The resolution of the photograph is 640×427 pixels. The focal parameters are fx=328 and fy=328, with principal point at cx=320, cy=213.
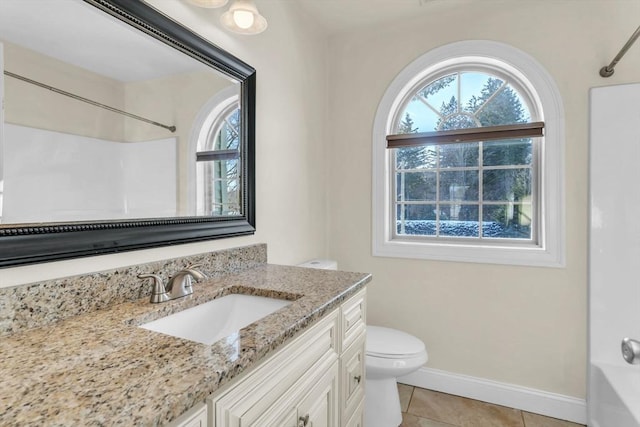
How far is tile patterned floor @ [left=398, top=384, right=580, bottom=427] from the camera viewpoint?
180 centimetres

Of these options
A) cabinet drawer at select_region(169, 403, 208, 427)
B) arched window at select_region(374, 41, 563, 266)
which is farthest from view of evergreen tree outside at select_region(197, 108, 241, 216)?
arched window at select_region(374, 41, 563, 266)

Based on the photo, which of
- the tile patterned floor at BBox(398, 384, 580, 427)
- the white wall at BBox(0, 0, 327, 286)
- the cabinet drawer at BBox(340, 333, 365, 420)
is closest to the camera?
the cabinet drawer at BBox(340, 333, 365, 420)

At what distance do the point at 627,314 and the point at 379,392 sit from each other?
1.35 metres

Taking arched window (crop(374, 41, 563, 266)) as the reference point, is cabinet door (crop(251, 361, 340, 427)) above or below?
below

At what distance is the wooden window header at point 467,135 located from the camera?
6.33 ft

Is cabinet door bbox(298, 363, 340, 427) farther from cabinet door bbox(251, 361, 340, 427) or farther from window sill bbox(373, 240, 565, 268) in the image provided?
window sill bbox(373, 240, 565, 268)

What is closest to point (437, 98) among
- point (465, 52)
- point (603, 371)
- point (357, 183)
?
point (465, 52)

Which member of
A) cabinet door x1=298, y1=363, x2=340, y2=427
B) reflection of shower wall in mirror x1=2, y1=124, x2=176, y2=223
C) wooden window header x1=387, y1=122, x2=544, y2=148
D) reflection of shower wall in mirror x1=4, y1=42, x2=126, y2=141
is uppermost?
wooden window header x1=387, y1=122, x2=544, y2=148

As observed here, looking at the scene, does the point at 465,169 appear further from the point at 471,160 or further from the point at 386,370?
the point at 386,370

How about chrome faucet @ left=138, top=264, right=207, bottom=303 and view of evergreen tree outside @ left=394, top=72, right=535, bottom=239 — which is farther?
view of evergreen tree outside @ left=394, top=72, right=535, bottom=239

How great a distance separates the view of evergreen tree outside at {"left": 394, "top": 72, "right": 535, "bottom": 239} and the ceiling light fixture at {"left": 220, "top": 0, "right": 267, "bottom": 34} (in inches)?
51.9

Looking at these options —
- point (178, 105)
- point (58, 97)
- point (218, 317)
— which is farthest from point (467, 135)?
point (58, 97)

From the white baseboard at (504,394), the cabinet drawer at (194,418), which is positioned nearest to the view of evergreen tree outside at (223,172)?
the cabinet drawer at (194,418)

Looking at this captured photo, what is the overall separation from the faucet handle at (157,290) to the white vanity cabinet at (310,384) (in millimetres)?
453
